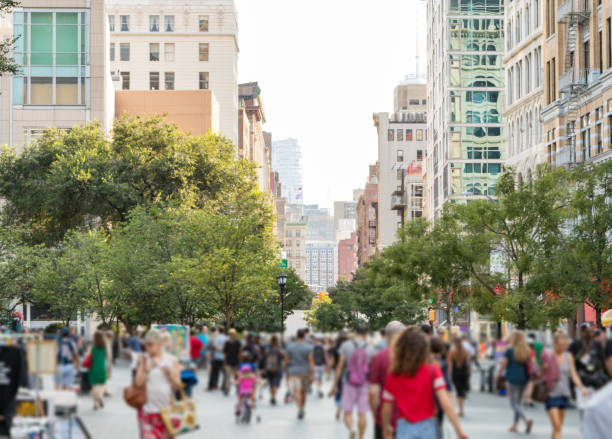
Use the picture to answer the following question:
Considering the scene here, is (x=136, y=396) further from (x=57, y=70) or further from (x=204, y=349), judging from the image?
(x=57, y=70)

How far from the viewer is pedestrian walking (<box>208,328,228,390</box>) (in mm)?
16922

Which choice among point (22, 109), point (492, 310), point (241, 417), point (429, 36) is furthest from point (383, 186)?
point (241, 417)

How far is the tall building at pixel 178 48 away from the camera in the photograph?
134 m

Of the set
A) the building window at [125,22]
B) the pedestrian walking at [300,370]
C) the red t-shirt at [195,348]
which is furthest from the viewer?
the building window at [125,22]

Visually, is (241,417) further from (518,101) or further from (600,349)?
(518,101)

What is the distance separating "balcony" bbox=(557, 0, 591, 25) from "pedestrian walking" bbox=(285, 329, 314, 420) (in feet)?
149

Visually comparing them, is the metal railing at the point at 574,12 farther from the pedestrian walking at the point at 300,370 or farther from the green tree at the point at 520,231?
the pedestrian walking at the point at 300,370

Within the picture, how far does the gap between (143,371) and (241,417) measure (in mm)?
2538

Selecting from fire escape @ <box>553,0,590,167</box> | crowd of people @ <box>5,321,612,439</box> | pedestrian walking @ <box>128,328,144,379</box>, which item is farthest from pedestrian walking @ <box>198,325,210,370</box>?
fire escape @ <box>553,0,590,167</box>

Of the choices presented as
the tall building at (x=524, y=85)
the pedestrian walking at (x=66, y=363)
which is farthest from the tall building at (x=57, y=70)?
the pedestrian walking at (x=66, y=363)

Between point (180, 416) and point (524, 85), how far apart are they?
61.6 meters

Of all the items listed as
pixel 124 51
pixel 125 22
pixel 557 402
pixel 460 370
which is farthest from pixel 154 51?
pixel 557 402

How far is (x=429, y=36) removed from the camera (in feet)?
403

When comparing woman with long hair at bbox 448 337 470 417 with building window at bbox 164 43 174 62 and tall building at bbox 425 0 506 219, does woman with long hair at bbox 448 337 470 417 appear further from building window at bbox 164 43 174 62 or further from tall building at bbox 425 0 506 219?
building window at bbox 164 43 174 62
